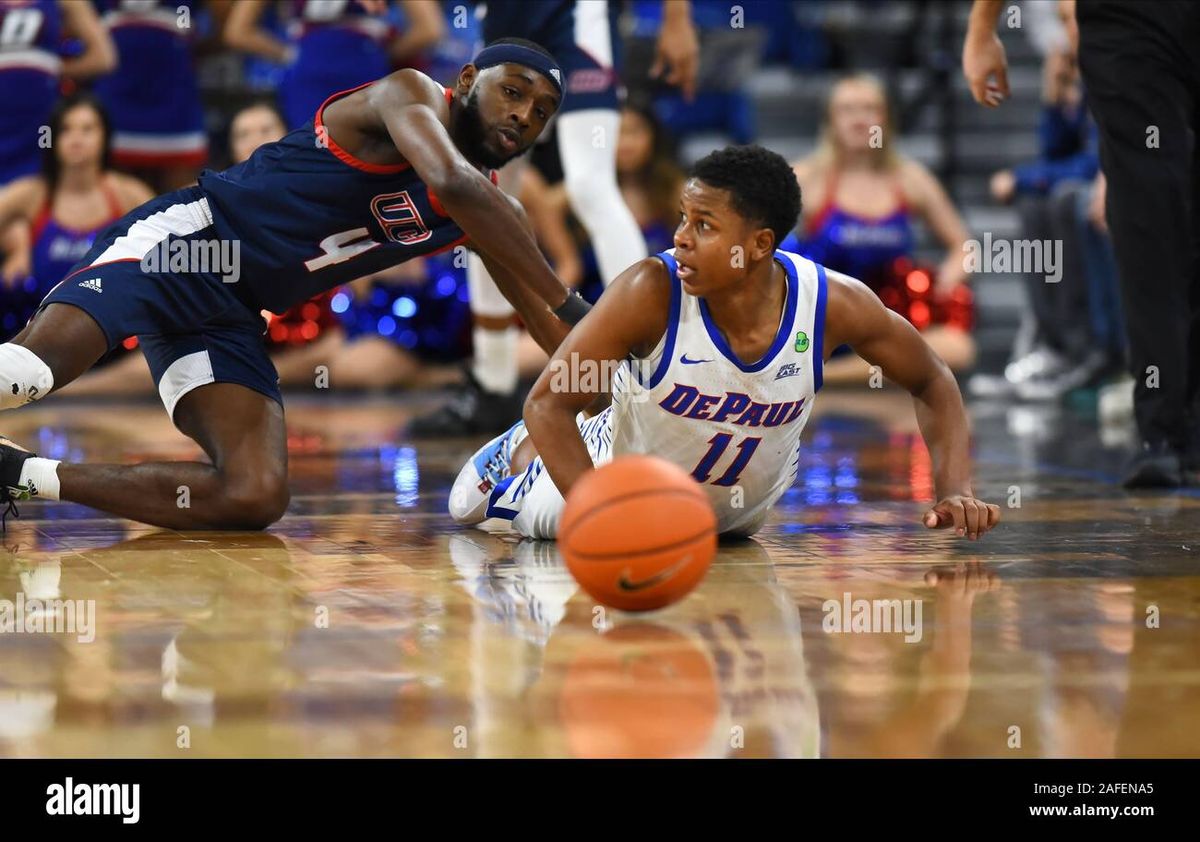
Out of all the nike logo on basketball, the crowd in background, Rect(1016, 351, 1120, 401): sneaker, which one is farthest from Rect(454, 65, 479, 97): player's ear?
Rect(1016, 351, 1120, 401): sneaker

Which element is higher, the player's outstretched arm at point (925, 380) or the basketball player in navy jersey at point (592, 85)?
the basketball player in navy jersey at point (592, 85)

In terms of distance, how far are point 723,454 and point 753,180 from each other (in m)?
0.62

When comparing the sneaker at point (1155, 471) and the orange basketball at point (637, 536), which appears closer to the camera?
the orange basketball at point (637, 536)

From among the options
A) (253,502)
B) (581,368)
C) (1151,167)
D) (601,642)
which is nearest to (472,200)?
(581,368)

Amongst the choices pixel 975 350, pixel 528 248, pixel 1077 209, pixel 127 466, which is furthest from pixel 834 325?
pixel 975 350

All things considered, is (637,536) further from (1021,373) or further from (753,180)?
(1021,373)

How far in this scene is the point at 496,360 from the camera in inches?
246

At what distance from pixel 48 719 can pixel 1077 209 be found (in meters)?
7.57

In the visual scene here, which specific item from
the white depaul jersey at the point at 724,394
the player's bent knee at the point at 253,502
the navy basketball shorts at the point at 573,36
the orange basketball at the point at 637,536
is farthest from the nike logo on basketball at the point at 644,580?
the navy basketball shorts at the point at 573,36

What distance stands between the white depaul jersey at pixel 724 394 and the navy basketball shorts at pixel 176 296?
1.14 m

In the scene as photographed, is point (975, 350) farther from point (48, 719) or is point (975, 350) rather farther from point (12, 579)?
point (48, 719)

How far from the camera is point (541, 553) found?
3.63m

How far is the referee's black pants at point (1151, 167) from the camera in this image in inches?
182

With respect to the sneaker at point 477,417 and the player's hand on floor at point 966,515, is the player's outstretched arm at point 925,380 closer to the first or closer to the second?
the player's hand on floor at point 966,515
